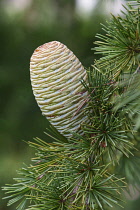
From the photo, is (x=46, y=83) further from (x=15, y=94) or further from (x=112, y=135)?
(x=15, y=94)

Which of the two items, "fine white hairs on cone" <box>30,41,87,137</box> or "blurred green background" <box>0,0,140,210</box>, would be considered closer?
"fine white hairs on cone" <box>30,41,87,137</box>

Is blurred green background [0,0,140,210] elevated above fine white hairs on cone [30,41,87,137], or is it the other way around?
blurred green background [0,0,140,210]

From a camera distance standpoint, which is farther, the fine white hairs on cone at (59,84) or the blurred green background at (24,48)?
the blurred green background at (24,48)

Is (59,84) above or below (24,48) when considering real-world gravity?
below

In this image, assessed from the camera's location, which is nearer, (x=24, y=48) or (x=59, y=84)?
(x=59, y=84)

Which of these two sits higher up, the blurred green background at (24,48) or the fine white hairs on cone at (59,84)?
the blurred green background at (24,48)
